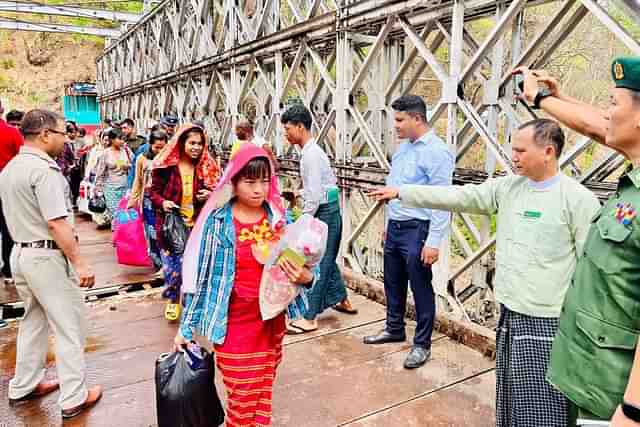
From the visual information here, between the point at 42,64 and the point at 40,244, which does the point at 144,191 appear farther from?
the point at 42,64

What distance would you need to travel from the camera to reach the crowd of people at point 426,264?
143cm

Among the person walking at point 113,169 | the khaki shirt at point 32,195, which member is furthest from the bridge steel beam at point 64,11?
the khaki shirt at point 32,195

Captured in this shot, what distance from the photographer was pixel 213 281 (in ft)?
7.22

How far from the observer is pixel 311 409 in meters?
2.96

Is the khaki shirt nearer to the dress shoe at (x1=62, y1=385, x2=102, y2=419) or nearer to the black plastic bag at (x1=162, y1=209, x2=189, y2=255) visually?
the dress shoe at (x1=62, y1=385, x2=102, y2=419)

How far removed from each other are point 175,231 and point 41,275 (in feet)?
4.71

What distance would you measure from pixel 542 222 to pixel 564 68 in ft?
25.4

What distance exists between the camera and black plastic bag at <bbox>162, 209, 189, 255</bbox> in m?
4.13

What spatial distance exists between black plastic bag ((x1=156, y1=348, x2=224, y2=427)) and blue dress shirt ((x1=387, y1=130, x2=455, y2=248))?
1763 mm

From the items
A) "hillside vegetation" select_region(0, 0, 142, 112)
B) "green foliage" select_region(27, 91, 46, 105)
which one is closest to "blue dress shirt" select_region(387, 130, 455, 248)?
"hillside vegetation" select_region(0, 0, 142, 112)

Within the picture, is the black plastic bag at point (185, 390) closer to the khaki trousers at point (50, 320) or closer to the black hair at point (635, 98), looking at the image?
the khaki trousers at point (50, 320)

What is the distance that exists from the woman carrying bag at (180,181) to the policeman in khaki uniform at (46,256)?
3.75 feet

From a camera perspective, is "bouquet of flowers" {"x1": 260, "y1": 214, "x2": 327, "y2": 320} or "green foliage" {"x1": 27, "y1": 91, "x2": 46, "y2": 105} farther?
"green foliage" {"x1": 27, "y1": 91, "x2": 46, "y2": 105}

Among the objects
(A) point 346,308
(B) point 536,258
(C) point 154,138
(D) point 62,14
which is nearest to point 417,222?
(B) point 536,258
